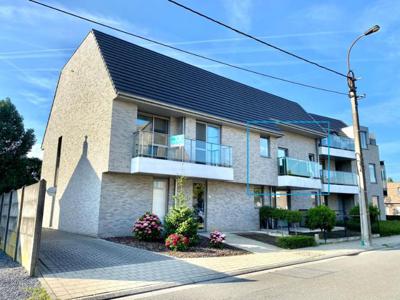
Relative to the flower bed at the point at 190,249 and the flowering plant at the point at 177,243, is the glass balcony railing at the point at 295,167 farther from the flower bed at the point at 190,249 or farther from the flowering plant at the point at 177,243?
the flowering plant at the point at 177,243

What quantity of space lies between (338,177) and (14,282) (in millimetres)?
23418

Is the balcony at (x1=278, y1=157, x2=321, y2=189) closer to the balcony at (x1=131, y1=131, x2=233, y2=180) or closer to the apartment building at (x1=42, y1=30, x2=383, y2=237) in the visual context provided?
the apartment building at (x1=42, y1=30, x2=383, y2=237)

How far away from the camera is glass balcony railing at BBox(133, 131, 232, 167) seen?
13.8 metres

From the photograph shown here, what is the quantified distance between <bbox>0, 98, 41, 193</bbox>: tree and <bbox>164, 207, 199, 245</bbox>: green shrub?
17.3 m

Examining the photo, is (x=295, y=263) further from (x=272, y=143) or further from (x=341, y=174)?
(x=341, y=174)

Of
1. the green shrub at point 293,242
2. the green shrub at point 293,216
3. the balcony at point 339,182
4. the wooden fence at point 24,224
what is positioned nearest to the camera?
the wooden fence at point 24,224

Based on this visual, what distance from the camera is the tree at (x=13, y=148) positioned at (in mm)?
24250

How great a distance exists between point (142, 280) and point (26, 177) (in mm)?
22488

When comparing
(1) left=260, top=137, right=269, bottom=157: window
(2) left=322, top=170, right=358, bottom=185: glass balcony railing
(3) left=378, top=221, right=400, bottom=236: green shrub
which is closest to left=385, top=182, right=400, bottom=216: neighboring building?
(2) left=322, top=170, right=358, bottom=185: glass balcony railing

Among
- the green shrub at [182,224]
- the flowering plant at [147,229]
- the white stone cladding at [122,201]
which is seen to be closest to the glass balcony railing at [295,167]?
the white stone cladding at [122,201]

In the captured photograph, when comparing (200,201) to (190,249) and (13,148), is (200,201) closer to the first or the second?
(190,249)

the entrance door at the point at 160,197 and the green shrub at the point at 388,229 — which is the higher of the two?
the entrance door at the point at 160,197

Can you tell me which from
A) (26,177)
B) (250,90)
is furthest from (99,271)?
(26,177)

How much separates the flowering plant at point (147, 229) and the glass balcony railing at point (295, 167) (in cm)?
975
